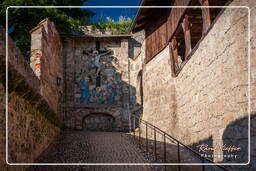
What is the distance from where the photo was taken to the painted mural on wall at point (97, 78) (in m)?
20.8

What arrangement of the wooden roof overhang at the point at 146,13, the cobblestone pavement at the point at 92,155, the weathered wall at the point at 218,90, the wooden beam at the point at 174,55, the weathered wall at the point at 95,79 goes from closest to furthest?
the weathered wall at the point at 218,90 < the cobblestone pavement at the point at 92,155 < the wooden beam at the point at 174,55 < the wooden roof overhang at the point at 146,13 < the weathered wall at the point at 95,79

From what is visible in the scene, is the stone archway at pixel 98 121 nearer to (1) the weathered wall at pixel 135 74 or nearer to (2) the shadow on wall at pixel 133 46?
(1) the weathered wall at pixel 135 74

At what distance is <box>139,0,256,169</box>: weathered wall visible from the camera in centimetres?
587

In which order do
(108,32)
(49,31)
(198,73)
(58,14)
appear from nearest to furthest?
(198,73) → (49,31) → (58,14) → (108,32)

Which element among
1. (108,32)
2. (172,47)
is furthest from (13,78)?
(108,32)

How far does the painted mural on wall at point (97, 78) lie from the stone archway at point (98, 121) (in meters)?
0.80

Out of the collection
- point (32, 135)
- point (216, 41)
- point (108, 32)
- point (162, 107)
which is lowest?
point (32, 135)

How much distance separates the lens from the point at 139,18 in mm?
14336

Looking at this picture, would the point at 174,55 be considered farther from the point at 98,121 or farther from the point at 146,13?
the point at 98,121

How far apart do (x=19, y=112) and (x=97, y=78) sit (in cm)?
1448

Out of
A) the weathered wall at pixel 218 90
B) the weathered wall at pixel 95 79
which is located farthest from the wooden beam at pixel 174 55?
the weathered wall at pixel 95 79

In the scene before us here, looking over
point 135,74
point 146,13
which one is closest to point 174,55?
point 146,13

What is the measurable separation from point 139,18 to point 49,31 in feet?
12.4

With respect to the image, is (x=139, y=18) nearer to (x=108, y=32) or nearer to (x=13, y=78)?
(x=108, y=32)
